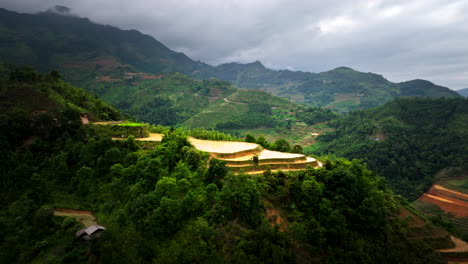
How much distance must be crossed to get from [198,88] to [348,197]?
437 ft

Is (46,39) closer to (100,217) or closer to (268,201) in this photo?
(100,217)

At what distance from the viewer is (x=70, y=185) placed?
2653cm

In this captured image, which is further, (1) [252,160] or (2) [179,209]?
(1) [252,160]

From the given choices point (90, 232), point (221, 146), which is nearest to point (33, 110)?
point (90, 232)

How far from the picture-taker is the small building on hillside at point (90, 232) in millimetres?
20891

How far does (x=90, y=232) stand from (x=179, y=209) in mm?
9577

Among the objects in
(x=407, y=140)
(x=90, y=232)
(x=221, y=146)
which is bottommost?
(x=90, y=232)

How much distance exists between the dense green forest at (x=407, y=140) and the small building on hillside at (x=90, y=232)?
68638 mm

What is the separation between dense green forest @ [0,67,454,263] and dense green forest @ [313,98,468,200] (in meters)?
43.0

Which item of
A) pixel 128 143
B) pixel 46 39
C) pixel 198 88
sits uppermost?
pixel 46 39

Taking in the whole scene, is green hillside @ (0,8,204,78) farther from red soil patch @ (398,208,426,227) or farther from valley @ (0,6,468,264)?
red soil patch @ (398,208,426,227)

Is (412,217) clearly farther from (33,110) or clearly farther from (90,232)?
(33,110)

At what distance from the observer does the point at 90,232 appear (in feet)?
68.0

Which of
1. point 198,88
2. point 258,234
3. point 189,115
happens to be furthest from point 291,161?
point 198,88
